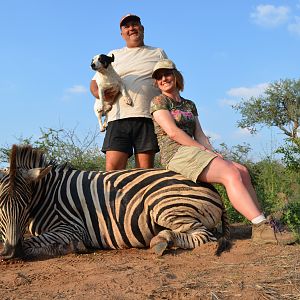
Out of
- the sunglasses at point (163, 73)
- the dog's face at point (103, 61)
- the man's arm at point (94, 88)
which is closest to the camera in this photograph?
the sunglasses at point (163, 73)

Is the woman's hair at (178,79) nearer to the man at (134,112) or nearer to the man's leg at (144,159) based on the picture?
the man at (134,112)

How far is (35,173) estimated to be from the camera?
162 inches

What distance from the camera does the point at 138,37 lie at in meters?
5.54

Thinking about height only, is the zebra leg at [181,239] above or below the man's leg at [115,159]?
below

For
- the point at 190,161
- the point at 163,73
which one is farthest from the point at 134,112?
the point at 190,161

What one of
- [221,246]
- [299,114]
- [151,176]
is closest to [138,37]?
[151,176]

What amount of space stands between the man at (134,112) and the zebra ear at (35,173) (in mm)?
1240

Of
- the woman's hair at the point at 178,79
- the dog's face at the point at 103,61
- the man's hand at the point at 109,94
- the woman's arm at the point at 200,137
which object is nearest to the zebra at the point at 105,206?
the woman's arm at the point at 200,137

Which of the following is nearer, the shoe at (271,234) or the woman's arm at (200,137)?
the shoe at (271,234)

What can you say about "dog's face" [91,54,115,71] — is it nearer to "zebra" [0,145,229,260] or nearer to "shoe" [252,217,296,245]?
"zebra" [0,145,229,260]

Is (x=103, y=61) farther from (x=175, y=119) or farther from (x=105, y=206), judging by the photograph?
(x=105, y=206)

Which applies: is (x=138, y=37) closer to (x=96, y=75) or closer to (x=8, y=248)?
(x=96, y=75)

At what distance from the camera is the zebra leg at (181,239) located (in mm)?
3770

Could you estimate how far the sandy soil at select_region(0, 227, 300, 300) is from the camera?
2717 mm
